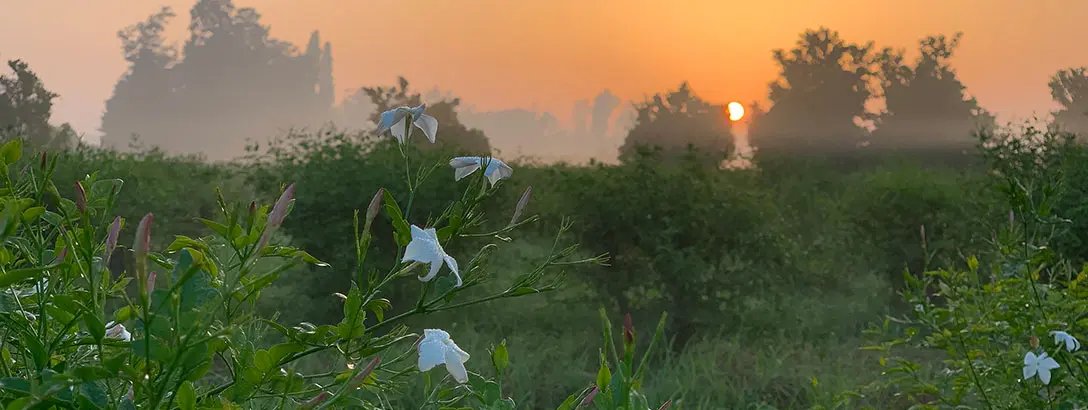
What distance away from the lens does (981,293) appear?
281 centimetres

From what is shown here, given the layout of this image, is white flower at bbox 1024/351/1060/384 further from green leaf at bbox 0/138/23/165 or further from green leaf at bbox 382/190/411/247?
green leaf at bbox 0/138/23/165

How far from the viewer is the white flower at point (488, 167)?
3.25 ft

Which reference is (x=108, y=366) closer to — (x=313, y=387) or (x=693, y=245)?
(x=313, y=387)

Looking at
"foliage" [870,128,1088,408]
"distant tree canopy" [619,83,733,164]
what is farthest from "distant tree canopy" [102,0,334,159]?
"foliage" [870,128,1088,408]

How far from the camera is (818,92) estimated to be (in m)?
34.8

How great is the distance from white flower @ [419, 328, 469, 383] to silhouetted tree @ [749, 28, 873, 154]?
107 ft

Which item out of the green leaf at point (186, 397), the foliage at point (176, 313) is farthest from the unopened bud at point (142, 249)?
the green leaf at point (186, 397)

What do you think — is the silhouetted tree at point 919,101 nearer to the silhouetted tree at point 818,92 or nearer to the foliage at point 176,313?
the silhouetted tree at point 818,92

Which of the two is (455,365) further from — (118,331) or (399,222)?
(118,331)

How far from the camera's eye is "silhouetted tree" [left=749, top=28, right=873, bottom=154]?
33.5 m

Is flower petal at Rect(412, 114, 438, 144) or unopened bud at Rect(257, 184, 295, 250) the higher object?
flower petal at Rect(412, 114, 438, 144)

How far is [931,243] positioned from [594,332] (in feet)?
10.7

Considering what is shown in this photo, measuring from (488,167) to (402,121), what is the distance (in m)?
0.14

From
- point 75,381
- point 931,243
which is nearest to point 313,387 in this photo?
point 75,381
